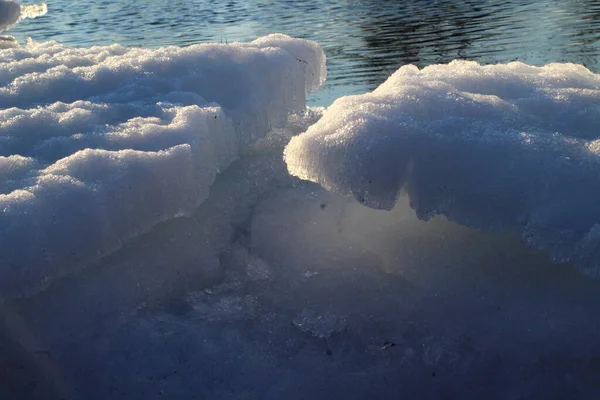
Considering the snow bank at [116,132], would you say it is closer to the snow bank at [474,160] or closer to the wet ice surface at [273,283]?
the wet ice surface at [273,283]

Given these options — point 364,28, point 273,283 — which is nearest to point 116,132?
point 273,283

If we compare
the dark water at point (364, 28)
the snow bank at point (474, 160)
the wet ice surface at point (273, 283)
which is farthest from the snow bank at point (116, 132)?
the dark water at point (364, 28)

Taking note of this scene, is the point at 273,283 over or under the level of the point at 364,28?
over

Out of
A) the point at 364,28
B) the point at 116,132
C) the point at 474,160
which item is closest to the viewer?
the point at 474,160

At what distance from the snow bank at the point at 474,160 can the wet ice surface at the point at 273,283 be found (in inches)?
0.5

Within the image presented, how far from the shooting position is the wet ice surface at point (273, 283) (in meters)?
2.25

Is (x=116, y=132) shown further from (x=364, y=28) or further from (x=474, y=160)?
(x=364, y=28)

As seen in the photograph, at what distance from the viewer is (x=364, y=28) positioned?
1150cm

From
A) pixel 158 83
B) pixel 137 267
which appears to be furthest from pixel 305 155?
pixel 158 83

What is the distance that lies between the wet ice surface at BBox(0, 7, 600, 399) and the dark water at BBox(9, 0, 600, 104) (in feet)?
11.7

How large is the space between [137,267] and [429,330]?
1159mm

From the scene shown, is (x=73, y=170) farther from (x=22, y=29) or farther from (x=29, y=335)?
(x=22, y=29)

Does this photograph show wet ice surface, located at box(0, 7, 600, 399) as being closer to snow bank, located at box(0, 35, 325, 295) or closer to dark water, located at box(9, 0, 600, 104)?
snow bank, located at box(0, 35, 325, 295)

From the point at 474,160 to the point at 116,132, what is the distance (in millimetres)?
1663
